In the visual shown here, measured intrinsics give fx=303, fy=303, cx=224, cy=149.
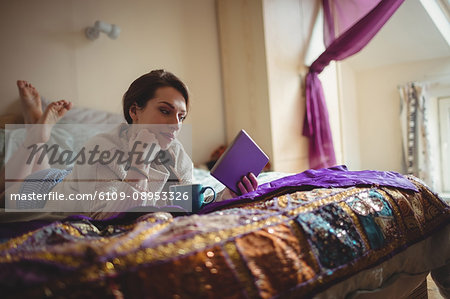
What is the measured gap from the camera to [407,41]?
109 inches

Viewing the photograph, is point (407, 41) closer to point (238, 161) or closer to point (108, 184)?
point (238, 161)

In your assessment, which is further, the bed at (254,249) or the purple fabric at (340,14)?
the purple fabric at (340,14)

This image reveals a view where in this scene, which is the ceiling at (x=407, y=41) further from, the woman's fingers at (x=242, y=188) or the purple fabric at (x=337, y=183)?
the woman's fingers at (x=242, y=188)

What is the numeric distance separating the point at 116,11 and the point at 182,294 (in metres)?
2.35

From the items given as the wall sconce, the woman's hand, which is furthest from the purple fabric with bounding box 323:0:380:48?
the woman's hand

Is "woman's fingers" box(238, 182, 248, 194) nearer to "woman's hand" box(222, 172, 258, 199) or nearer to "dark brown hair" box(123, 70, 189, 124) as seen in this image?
"woman's hand" box(222, 172, 258, 199)

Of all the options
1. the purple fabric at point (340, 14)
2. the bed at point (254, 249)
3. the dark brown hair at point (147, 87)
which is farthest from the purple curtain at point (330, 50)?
the dark brown hair at point (147, 87)

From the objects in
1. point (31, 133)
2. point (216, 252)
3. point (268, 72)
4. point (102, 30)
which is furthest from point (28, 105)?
point (268, 72)

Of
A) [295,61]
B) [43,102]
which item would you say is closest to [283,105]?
[295,61]

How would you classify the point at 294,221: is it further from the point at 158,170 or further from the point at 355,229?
the point at 158,170

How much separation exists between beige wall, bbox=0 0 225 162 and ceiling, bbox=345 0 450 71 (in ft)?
5.20

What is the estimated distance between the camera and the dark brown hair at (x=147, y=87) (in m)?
1.04

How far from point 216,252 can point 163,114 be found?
61 cm

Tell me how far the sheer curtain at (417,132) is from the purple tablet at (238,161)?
8.08 feet
